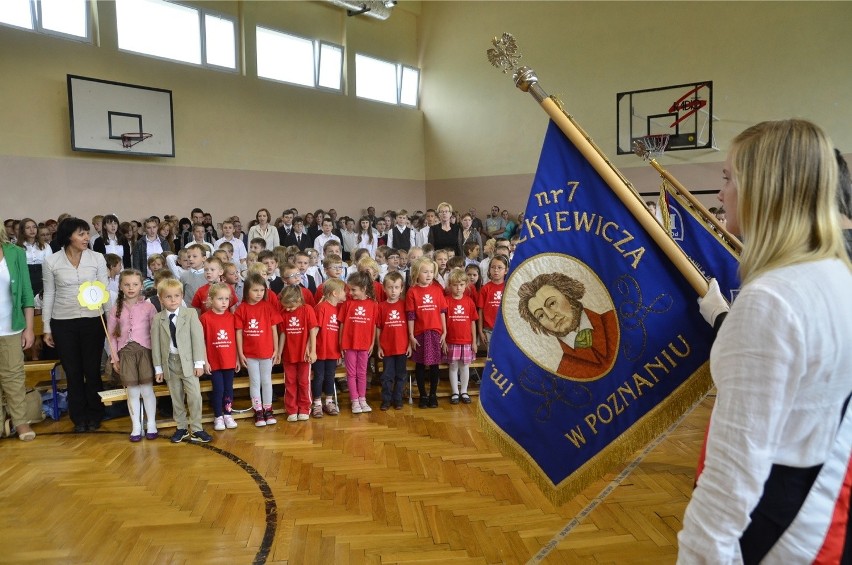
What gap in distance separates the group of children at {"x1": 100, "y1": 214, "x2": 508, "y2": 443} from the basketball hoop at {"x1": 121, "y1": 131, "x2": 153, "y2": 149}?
5.60m

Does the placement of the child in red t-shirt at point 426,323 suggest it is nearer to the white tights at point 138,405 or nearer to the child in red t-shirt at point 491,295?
the child in red t-shirt at point 491,295

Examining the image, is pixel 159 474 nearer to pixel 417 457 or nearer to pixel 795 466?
pixel 417 457

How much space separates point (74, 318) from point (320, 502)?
293 cm

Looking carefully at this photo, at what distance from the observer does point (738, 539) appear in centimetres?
113

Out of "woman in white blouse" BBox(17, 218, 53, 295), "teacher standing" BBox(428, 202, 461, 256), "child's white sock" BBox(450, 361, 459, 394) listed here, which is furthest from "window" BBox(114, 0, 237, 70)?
"child's white sock" BBox(450, 361, 459, 394)

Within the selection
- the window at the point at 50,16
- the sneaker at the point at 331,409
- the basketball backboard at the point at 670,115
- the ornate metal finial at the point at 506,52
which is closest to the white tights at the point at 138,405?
the sneaker at the point at 331,409

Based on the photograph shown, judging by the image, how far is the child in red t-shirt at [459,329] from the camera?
6.10 meters

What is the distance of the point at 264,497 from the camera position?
12.6 ft

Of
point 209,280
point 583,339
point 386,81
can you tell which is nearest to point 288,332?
point 209,280

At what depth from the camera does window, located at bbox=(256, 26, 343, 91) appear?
44.8 feet

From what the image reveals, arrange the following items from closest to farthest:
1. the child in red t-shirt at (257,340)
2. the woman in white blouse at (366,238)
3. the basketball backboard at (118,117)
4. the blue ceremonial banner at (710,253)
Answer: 1. the blue ceremonial banner at (710,253)
2. the child in red t-shirt at (257,340)
3. the basketball backboard at (118,117)
4. the woman in white blouse at (366,238)

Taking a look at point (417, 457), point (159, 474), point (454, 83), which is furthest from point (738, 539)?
point (454, 83)

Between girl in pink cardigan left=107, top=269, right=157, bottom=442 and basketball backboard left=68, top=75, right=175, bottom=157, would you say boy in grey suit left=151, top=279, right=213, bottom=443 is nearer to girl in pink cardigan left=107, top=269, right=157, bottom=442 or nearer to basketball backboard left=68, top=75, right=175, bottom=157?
girl in pink cardigan left=107, top=269, right=157, bottom=442

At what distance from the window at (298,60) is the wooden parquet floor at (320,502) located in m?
10.6
